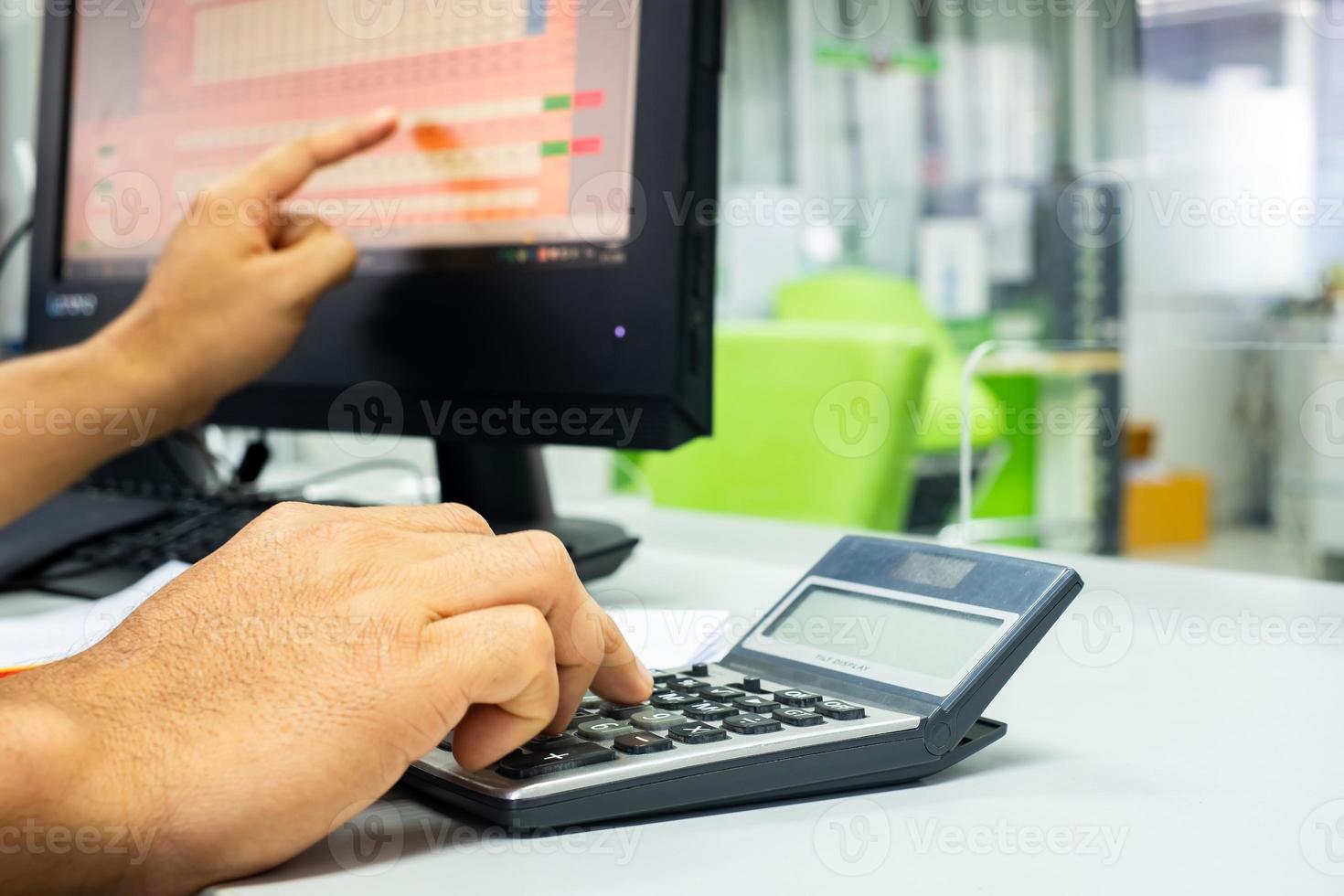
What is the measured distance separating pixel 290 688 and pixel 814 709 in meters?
0.16

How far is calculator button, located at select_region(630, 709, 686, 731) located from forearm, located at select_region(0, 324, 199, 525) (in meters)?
0.51

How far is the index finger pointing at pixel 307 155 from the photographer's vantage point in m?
0.77

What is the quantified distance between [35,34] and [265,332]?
178 centimetres

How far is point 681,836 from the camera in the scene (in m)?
0.34

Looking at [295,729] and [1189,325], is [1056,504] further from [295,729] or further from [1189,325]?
[295,729]

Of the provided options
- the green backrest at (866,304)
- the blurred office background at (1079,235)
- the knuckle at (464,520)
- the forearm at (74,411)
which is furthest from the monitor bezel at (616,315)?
the green backrest at (866,304)

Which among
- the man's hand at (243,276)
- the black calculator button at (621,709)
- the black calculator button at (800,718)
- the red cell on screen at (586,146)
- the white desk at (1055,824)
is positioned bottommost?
the white desk at (1055,824)

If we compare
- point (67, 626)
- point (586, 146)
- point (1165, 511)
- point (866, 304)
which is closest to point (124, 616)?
point (67, 626)

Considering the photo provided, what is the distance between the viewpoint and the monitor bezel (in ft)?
2.14

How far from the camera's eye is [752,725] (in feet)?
1.22

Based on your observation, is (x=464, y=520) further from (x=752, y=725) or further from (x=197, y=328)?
(x=197, y=328)

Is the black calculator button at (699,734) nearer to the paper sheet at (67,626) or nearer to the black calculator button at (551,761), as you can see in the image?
the black calculator button at (551,761)

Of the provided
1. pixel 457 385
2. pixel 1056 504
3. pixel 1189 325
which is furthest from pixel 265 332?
pixel 1189 325

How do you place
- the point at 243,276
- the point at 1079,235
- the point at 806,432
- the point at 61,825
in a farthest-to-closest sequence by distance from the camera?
the point at 1079,235
the point at 806,432
the point at 243,276
the point at 61,825
